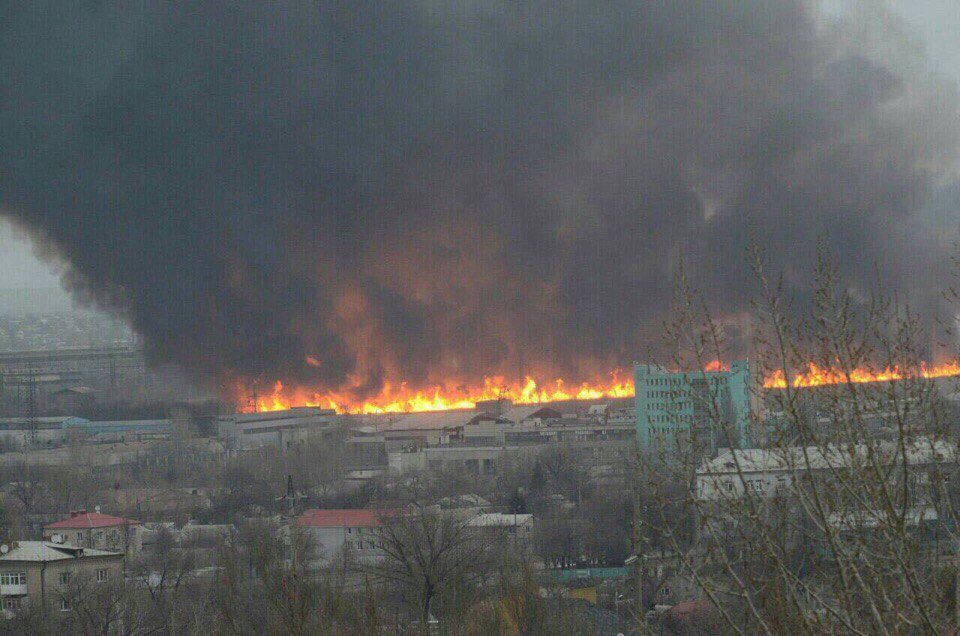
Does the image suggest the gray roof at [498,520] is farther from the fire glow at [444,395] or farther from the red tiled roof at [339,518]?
the fire glow at [444,395]

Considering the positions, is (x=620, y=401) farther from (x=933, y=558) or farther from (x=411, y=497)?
(x=933, y=558)

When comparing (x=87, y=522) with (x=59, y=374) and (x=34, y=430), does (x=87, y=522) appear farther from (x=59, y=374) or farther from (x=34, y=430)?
(x=59, y=374)

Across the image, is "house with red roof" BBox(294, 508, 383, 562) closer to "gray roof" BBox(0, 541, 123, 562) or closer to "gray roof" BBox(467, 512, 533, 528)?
"gray roof" BBox(467, 512, 533, 528)

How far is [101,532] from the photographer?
981 inches

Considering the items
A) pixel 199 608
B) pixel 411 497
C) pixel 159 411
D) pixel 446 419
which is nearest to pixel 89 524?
pixel 411 497

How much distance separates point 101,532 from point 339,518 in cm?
404

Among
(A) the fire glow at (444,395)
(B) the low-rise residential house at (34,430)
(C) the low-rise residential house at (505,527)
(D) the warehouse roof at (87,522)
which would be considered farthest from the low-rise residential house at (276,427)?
(C) the low-rise residential house at (505,527)

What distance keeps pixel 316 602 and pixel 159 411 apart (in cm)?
4056

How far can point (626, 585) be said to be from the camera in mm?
18453

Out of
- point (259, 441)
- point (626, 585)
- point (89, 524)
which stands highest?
point (259, 441)

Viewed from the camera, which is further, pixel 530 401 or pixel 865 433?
pixel 530 401

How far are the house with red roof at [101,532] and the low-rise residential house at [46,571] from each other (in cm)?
351

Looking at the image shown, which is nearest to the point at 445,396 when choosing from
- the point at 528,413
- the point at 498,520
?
the point at 528,413

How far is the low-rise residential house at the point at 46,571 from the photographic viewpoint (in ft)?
58.5
